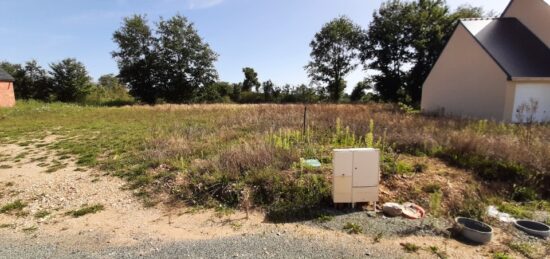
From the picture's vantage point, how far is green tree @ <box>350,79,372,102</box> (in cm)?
3647

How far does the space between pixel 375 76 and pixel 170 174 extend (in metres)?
33.6

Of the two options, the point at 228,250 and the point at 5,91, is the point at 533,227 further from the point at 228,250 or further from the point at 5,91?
the point at 5,91

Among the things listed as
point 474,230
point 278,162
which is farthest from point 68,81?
point 474,230

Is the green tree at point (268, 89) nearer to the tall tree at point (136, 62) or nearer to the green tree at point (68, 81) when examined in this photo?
the tall tree at point (136, 62)

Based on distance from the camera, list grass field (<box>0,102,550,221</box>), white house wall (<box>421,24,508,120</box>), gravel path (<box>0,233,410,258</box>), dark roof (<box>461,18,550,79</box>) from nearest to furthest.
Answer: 1. gravel path (<box>0,233,410,258</box>)
2. grass field (<box>0,102,550,221</box>)
3. dark roof (<box>461,18,550,79</box>)
4. white house wall (<box>421,24,508,120</box>)

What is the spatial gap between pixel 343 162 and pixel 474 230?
5.69ft

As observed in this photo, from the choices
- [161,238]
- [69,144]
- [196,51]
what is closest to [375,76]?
[196,51]

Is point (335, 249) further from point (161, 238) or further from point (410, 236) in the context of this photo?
point (161, 238)

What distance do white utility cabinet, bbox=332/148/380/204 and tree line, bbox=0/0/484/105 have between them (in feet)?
97.2

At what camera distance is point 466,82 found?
49.4ft

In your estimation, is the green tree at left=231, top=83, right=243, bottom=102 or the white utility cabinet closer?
the white utility cabinet

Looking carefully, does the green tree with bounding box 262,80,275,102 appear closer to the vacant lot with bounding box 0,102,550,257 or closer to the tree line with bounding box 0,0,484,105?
the tree line with bounding box 0,0,484,105

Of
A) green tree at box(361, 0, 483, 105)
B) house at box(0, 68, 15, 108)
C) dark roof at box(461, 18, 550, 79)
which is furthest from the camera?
green tree at box(361, 0, 483, 105)

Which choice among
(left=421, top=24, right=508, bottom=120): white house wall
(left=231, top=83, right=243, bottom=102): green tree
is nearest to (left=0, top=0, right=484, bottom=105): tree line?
(left=231, top=83, right=243, bottom=102): green tree
